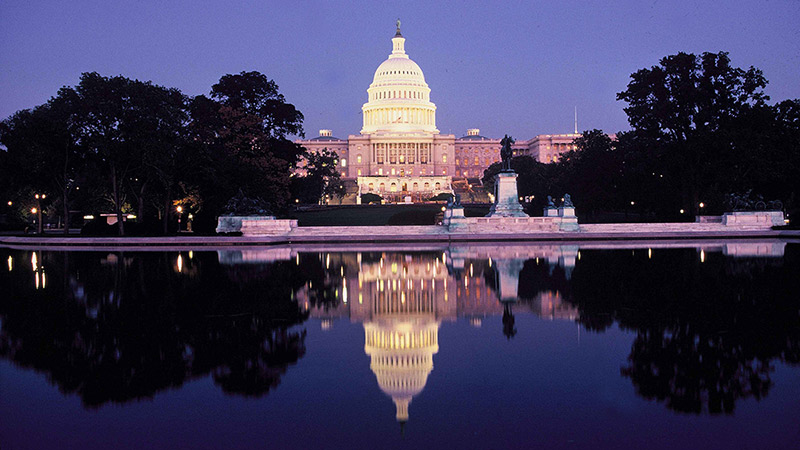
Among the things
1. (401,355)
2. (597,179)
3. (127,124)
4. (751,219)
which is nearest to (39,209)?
(127,124)

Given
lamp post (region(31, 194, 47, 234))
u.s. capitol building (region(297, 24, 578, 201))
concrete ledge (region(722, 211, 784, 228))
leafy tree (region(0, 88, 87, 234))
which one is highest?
u.s. capitol building (region(297, 24, 578, 201))

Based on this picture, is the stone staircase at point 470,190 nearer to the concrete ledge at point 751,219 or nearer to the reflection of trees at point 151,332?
the concrete ledge at point 751,219

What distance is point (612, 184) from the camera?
64312 millimetres

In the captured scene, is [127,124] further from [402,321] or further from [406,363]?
[406,363]

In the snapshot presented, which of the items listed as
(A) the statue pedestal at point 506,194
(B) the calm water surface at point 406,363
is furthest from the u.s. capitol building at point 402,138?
(B) the calm water surface at point 406,363

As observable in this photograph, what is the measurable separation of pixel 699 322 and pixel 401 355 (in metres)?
5.54

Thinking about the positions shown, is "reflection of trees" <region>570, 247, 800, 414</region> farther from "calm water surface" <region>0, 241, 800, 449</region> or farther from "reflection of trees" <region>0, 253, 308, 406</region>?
"reflection of trees" <region>0, 253, 308, 406</region>

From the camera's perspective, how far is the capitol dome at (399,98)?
178 metres

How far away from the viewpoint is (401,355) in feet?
34.1

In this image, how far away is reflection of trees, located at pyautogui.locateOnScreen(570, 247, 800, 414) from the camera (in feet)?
28.1

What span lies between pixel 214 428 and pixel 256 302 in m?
8.40

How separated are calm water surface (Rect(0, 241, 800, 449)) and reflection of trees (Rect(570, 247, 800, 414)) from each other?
48 mm

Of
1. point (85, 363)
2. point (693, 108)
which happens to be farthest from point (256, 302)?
Result: point (693, 108)

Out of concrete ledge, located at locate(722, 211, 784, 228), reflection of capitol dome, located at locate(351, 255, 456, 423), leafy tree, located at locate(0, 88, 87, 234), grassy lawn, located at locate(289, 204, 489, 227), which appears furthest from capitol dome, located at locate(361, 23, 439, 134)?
reflection of capitol dome, located at locate(351, 255, 456, 423)
